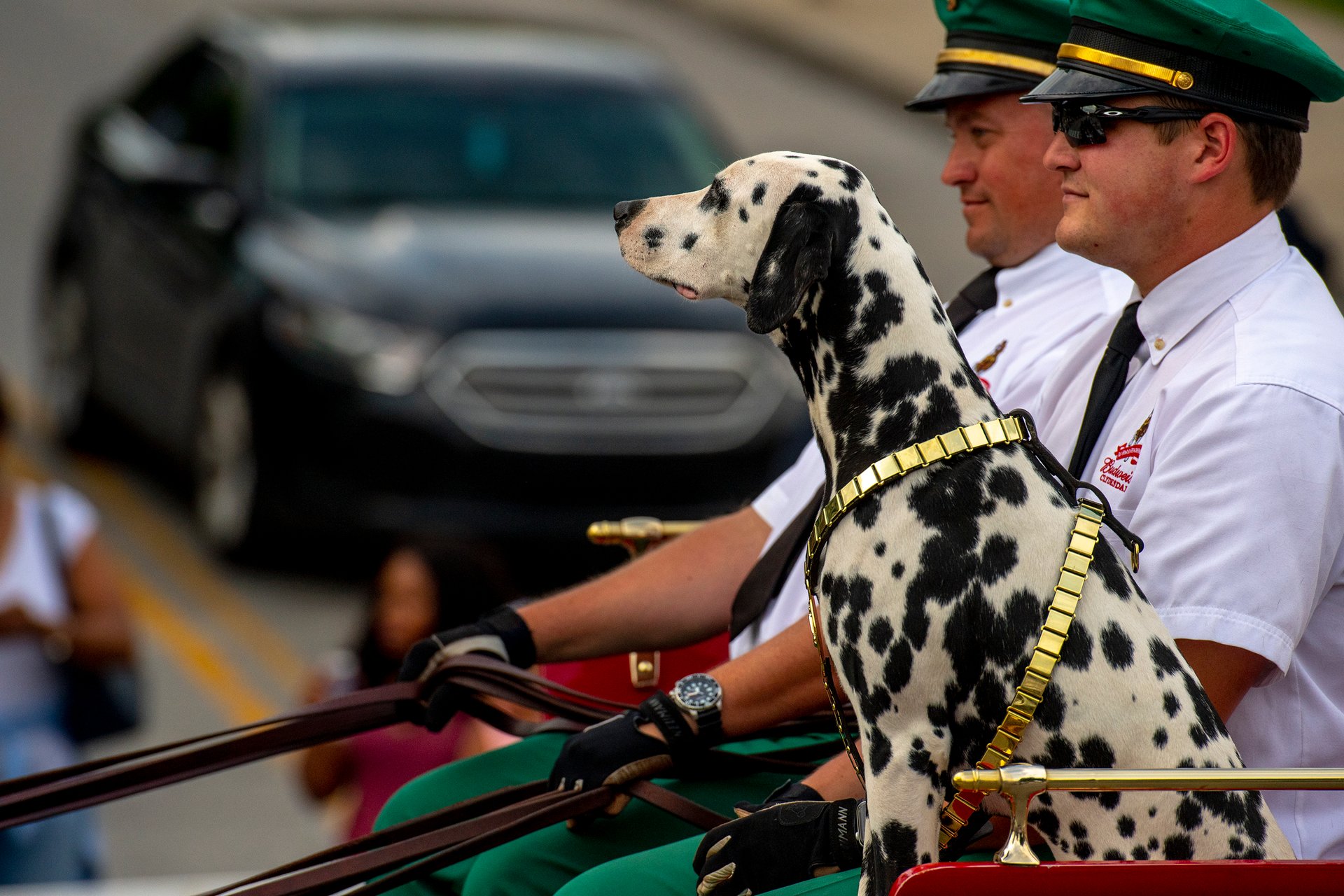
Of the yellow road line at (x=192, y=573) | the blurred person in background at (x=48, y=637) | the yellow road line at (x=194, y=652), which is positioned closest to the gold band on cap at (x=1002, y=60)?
the blurred person in background at (x=48, y=637)

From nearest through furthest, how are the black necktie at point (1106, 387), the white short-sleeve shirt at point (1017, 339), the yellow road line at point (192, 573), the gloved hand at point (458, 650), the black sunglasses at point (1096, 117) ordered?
the black sunglasses at point (1096, 117) → the black necktie at point (1106, 387) → the gloved hand at point (458, 650) → the white short-sleeve shirt at point (1017, 339) → the yellow road line at point (192, 573)

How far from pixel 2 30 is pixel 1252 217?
1878 centimetres

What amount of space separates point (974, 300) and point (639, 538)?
0.90m

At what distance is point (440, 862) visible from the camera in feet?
9.60

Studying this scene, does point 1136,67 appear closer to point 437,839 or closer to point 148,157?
point 437,839

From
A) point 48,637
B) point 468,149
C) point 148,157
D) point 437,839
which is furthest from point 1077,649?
point 148,157

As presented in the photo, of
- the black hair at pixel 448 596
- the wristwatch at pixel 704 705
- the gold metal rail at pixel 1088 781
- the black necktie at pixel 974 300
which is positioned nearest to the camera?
the gold metal rail at pixel 1088 781

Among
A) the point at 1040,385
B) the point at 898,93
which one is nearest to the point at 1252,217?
the point at 1040,385

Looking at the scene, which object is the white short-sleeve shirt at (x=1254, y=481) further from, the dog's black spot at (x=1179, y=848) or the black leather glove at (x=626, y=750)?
the black leather glove at (x=626, y=750)

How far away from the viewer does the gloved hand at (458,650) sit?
3.42 m

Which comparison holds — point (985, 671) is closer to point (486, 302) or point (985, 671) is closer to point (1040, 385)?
point (1040, 385)

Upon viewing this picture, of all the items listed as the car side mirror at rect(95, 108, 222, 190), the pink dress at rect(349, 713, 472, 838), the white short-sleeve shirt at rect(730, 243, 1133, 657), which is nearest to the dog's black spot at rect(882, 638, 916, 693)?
the white short-sleeve shirt at rect(730, 243, 1133, 657)

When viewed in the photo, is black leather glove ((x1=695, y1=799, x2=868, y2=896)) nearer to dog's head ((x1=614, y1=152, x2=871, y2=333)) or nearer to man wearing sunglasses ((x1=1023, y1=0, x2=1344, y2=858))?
man wearing sunglasses ((x1=1023, y1=0, x2=1344, y2=858))

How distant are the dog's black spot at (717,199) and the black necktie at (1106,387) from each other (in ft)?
2.45
